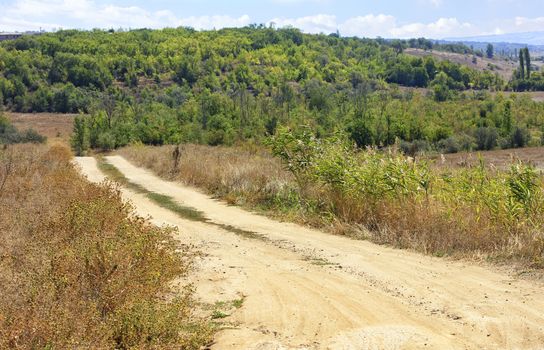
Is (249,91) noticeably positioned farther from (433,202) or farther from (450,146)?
(433,202)

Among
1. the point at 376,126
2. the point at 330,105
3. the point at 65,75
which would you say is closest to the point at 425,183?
the point at 376,126

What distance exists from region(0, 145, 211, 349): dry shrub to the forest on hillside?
8.06 m

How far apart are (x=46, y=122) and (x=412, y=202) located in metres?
84.7

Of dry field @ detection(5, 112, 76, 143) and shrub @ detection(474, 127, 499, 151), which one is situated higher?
dry field @ detection(5, 112, 76, 143)

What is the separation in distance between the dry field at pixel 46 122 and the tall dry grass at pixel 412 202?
58.7 metres

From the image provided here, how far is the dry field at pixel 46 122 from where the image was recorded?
72988 millimetres

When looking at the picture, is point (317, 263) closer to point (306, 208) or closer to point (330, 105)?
point (306, 208)

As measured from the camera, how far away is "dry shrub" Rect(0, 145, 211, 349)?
5031mm

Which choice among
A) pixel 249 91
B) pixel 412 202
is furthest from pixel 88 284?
pixel 249 91

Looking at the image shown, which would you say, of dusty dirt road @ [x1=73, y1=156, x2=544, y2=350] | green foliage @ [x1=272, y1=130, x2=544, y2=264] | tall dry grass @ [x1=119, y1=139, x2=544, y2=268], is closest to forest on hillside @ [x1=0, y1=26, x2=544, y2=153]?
tall dry grass @ [x1=119, y1=139, x2=544, y2=268]

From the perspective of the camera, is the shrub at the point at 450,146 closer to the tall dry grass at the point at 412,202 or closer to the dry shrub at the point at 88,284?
the tall dry grass at the point at 412,202

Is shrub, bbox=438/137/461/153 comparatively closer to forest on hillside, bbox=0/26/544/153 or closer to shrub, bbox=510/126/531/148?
forest on hillside, bbox=0/26/544/153

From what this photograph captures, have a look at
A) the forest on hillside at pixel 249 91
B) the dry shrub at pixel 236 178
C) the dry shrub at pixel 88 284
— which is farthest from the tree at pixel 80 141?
the dry shrub at pixel 88 284

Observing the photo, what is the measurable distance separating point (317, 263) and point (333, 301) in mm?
1990
